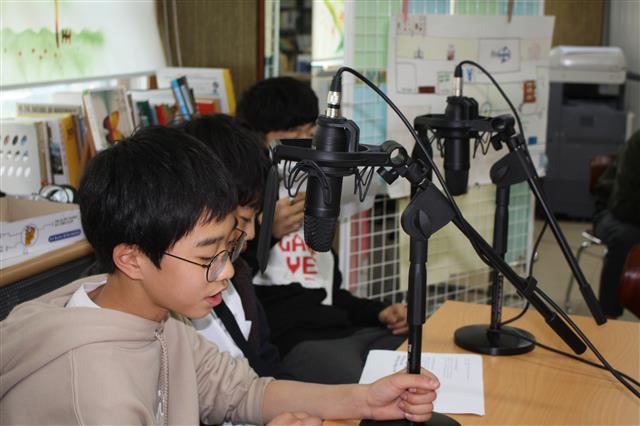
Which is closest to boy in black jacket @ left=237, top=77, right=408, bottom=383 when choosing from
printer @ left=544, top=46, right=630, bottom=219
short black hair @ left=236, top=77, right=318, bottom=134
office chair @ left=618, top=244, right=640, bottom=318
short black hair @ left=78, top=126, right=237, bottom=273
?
short black hair @ left=236, top=77, right=318, bottom=134

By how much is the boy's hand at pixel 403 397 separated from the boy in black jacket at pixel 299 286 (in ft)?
1.88

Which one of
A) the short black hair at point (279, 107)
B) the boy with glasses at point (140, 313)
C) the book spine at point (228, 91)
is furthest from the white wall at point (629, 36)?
the boy with glasses at point (140, 313)

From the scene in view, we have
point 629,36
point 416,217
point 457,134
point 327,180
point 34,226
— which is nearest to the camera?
point 327,180

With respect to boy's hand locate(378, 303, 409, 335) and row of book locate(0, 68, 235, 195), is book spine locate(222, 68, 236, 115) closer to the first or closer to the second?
row of book locate(0, 68, 235, 195)

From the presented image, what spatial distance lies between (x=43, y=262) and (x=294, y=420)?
961 mm

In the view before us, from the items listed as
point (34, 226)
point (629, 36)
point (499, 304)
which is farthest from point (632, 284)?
point (629, 36)

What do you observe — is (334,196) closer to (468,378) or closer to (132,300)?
(132,300)

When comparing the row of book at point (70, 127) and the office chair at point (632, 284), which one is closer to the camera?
the office chair at point (632, 284)

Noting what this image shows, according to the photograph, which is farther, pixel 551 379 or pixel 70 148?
pixel 70 148

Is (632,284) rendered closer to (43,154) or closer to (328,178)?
(328,178)

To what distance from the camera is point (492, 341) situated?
5.35ft

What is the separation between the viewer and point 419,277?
3.96 ft

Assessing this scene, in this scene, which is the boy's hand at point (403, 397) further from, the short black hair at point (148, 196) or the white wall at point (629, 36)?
the white wall at point (629, 36)

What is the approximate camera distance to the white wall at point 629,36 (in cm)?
534
